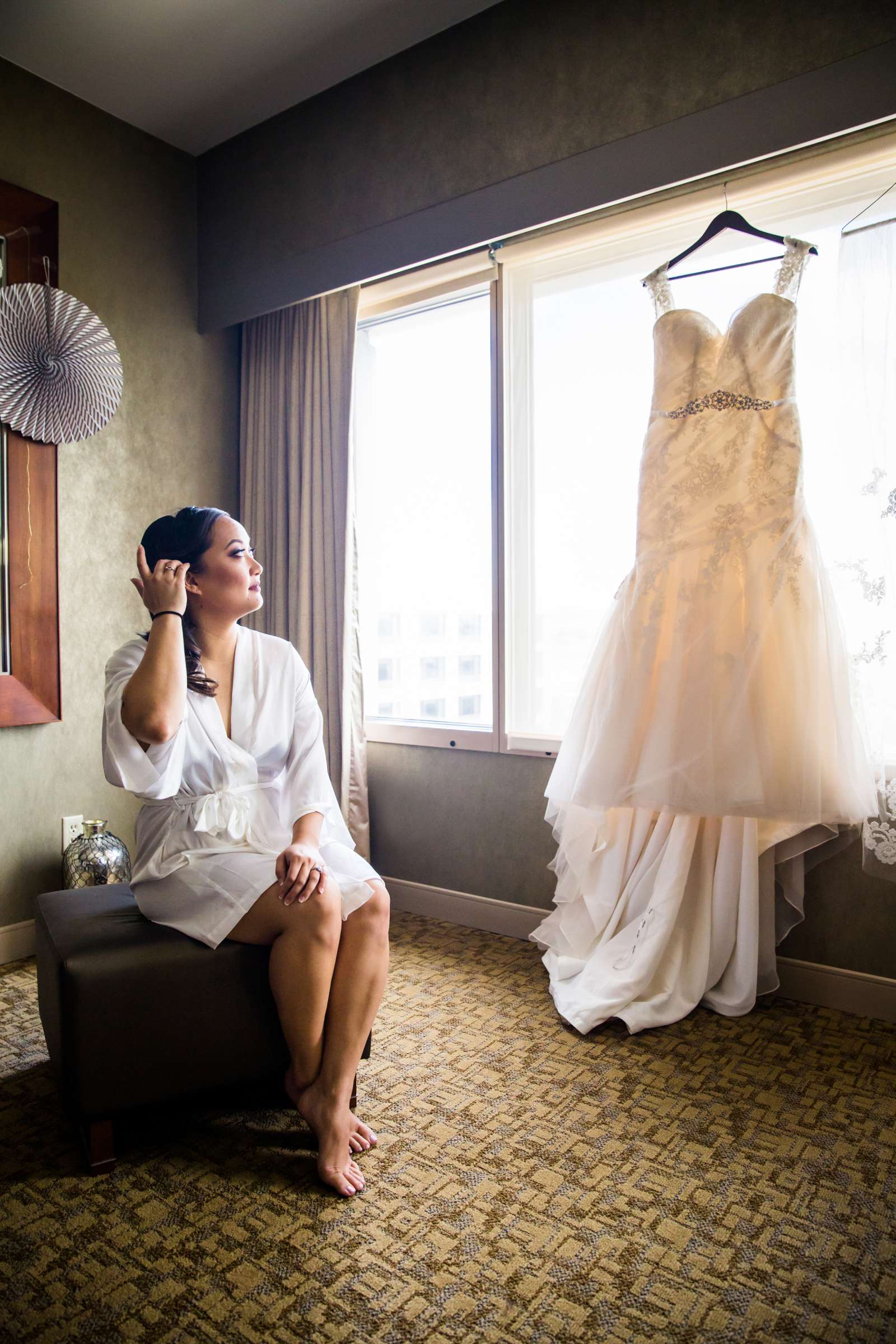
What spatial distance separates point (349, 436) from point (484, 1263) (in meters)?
2.51

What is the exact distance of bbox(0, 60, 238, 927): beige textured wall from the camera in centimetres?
279

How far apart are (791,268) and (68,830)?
267cm

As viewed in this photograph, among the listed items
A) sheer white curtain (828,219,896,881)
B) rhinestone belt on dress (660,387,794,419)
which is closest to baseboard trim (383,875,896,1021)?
sheer white curtain (828,219,896,881)

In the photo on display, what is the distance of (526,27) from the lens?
8.01ft

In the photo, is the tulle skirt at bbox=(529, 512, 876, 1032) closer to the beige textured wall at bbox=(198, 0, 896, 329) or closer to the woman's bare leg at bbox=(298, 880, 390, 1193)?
the woman's bare leg at bbox=(298, 880, 390, 1193)

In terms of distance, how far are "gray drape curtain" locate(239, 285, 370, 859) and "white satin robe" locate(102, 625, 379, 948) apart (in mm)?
1124

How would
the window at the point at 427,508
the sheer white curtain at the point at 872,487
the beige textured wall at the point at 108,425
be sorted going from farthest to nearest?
the window at the point at 427,508 → the beige textured wall at the point at 108,425 → the sheer white curtain at the point at 872,487

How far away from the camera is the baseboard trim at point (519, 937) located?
2.29 meters

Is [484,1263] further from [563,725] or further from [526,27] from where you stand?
[526,27]

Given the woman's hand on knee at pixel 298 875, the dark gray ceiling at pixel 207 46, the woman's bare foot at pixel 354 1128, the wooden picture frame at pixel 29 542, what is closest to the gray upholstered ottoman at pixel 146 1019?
the woman's bare foot at pixel 354 1128

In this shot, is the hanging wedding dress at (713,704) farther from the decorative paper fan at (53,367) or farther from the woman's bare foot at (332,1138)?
the decorative paper fan at (53,367)

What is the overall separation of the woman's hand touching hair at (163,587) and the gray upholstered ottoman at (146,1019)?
63cm

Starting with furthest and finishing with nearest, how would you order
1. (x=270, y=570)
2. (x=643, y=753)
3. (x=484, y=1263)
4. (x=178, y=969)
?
1. (x=270, y=570)
2. (x=643, y=753)
3. (x=178, y=969)
4. (x=484, y=1263)

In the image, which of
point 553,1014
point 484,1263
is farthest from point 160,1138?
point 553,1014
